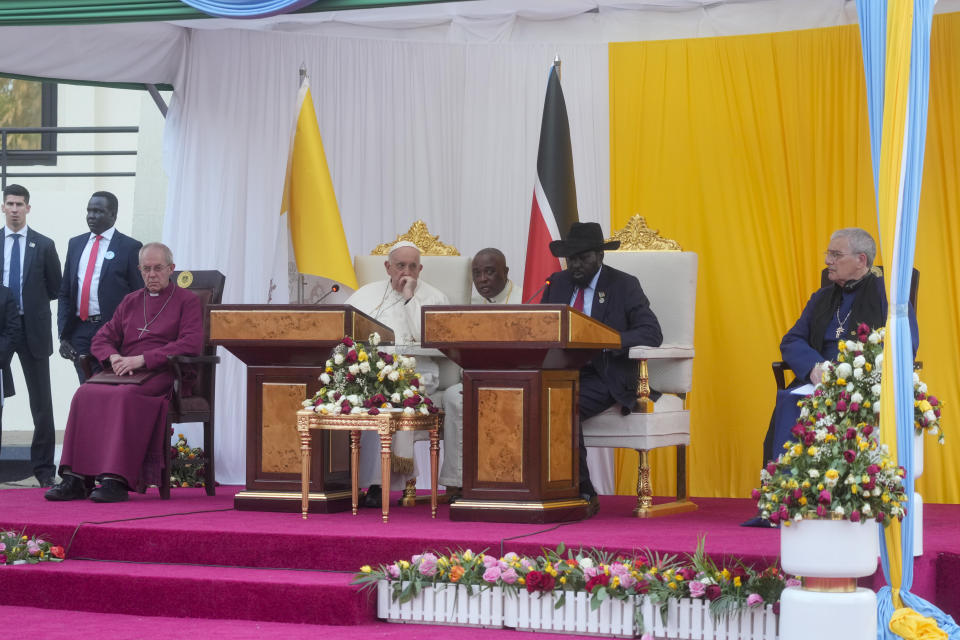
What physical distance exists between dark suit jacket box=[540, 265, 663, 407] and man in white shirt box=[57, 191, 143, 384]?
102 inches

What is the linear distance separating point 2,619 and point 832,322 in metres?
3.80

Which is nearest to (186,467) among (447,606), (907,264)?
(447,606)

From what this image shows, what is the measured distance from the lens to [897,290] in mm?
4082

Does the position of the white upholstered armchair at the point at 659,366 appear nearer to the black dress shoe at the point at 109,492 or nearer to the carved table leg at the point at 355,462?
the carved table leg at the point at 355,462

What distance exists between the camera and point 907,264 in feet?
13.3

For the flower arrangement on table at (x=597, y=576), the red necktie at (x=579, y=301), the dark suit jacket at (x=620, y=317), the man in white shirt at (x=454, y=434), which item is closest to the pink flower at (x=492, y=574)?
the flower arrangement on table at (x=597, y=576)

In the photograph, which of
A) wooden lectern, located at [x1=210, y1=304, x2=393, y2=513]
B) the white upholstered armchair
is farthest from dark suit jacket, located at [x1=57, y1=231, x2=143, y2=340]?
the white upholstered armchair

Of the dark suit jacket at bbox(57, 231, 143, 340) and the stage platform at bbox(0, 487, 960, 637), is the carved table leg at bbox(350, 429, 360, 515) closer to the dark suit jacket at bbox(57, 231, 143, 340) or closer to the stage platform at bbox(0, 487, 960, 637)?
the stage platform at bbox(0, 487, 960, 637)

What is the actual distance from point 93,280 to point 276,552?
2.95 m

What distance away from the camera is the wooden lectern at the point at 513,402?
17.7ft

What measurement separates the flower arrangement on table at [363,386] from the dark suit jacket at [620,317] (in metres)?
0.93

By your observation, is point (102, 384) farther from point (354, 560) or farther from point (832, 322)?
point (832, 322)

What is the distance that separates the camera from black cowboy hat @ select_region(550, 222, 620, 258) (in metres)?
6.32

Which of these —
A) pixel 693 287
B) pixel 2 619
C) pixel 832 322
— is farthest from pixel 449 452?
pixel 2 619
